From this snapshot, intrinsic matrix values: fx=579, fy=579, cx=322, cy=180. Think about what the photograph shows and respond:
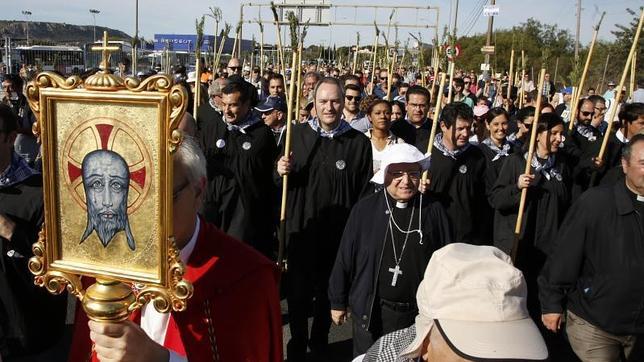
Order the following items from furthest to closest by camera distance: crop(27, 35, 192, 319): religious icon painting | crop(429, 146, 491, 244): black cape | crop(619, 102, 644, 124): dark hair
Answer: crop(619, 102, 644, 124): dark hair < crop(429, 146, 491, 244): black cape < crop(27, 35, 192, 319): religious icon painting

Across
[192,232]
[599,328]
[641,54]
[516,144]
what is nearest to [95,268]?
[192,232]

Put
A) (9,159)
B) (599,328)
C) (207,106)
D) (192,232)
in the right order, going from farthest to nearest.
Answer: (207,106) < (599,328) < (9,159) < (192,232)

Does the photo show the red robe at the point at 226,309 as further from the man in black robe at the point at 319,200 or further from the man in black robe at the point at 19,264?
the man in black robe at the point at 319,200

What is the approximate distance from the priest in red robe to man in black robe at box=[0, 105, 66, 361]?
0.88 meters

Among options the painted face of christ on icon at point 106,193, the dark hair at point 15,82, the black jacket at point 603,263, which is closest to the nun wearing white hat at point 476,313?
the painted face of christ on icon at point 106,193

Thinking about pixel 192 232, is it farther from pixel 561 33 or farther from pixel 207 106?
pixel 561 33

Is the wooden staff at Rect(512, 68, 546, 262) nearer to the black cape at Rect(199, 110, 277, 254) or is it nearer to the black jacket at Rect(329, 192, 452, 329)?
the black jacket at Rect(329, 192, 452, 329)

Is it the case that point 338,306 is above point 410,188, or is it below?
below

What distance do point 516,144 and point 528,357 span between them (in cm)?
536

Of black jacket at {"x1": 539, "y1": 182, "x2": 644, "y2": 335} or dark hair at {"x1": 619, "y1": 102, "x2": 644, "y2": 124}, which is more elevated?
dark hair at {"x1": 619, "y1": 102, "x2": 644, "y2": 124}

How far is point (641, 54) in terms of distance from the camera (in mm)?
30922

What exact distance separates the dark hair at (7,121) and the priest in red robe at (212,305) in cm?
127

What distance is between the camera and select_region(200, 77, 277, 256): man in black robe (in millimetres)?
4857

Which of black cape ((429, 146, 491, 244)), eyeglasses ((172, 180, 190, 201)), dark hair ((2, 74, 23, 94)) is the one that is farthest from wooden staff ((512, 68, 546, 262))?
dark hair ((2, 74, 23, 94))
